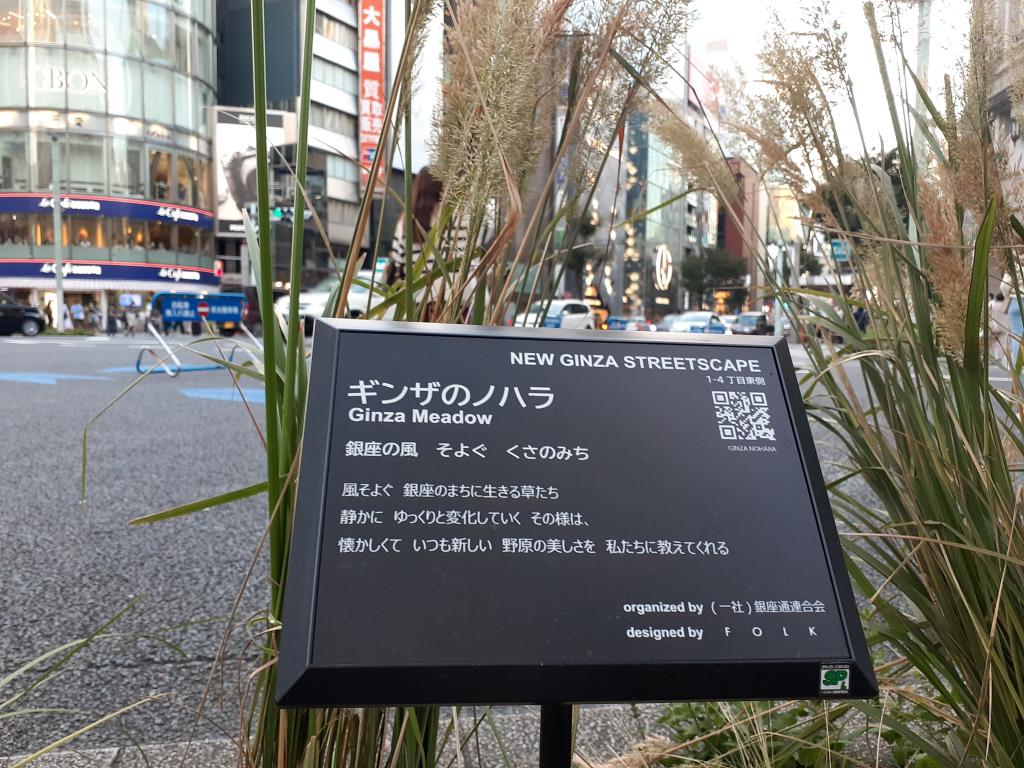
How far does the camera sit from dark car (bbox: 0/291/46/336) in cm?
2011

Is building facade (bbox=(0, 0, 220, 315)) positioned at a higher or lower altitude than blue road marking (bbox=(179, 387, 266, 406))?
higher

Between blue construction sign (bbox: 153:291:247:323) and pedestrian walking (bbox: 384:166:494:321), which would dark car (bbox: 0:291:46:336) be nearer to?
blue construction sign (bbox: 153:291:247:323)

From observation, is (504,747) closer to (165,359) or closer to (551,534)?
(551,534)

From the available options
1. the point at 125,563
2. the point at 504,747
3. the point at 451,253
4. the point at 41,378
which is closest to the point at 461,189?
the point at 451,253

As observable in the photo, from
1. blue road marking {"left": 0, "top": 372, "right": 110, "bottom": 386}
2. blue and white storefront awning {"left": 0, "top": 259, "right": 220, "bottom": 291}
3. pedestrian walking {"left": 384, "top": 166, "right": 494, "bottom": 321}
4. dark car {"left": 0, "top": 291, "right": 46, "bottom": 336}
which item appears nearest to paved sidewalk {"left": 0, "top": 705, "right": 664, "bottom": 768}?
pedestrian walking {"left": 384, "top": 166, "right": 494, "bottom": 321}

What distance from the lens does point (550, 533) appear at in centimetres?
86

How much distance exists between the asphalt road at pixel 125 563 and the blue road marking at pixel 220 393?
108cm

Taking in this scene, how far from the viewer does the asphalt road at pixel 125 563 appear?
1.79 meters

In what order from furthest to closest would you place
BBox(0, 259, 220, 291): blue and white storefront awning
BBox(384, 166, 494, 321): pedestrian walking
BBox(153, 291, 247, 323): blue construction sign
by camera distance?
1. BBox(0, 259, 220, 291): blue and white storefront awning
2. BBox(153, 291, 247, 323): blue construction sign
3. BBox(384, 166, 494, 321): pedestrian walking

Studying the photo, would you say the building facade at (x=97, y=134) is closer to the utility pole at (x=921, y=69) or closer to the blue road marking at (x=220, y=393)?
the blue road marking at (x=220, y=393)

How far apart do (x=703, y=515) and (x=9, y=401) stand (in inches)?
273

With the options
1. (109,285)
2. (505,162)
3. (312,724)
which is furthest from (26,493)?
(109,285)

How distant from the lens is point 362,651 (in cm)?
78

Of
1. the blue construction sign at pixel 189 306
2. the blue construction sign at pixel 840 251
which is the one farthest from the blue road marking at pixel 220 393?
the blue construction sign at pixel 840 251
